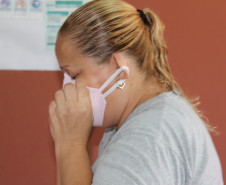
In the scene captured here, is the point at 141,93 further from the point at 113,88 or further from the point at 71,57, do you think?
the point at 71,57

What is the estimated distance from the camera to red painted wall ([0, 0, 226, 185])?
1354mm

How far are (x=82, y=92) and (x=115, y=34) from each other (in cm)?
18

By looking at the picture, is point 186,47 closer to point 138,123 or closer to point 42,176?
point 138,123

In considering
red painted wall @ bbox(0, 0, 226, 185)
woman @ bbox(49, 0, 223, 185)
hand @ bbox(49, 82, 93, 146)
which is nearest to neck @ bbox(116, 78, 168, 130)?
woman @ bbox(49, 0, 223, 185)

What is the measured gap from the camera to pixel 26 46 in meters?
1.40

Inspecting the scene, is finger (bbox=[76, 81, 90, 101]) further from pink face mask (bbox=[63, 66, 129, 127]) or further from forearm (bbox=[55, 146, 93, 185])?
forearm (bbox=[55, 146, 93, 185])

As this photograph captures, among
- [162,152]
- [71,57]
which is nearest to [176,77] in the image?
[71,57]

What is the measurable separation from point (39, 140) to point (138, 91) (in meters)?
0.82

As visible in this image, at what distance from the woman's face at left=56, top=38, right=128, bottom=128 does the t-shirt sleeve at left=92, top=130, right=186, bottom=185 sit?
0.20 metres

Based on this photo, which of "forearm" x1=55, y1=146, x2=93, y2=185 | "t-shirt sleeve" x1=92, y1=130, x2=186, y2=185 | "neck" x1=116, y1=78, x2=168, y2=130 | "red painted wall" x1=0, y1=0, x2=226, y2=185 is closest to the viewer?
"t-shirt sleeve" x1=92, y1=130, x2=186, y2=185

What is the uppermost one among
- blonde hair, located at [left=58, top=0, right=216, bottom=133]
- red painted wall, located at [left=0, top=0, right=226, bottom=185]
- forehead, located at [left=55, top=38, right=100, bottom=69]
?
blonde hair, located at [left=58, top=0, right=216, bottom=133]

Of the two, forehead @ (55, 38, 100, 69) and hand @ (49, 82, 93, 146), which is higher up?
forehead @ (55, 38, 100, 69)

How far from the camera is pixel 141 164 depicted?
2.04ft

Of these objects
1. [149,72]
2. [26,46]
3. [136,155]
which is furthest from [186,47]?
[136,155]
